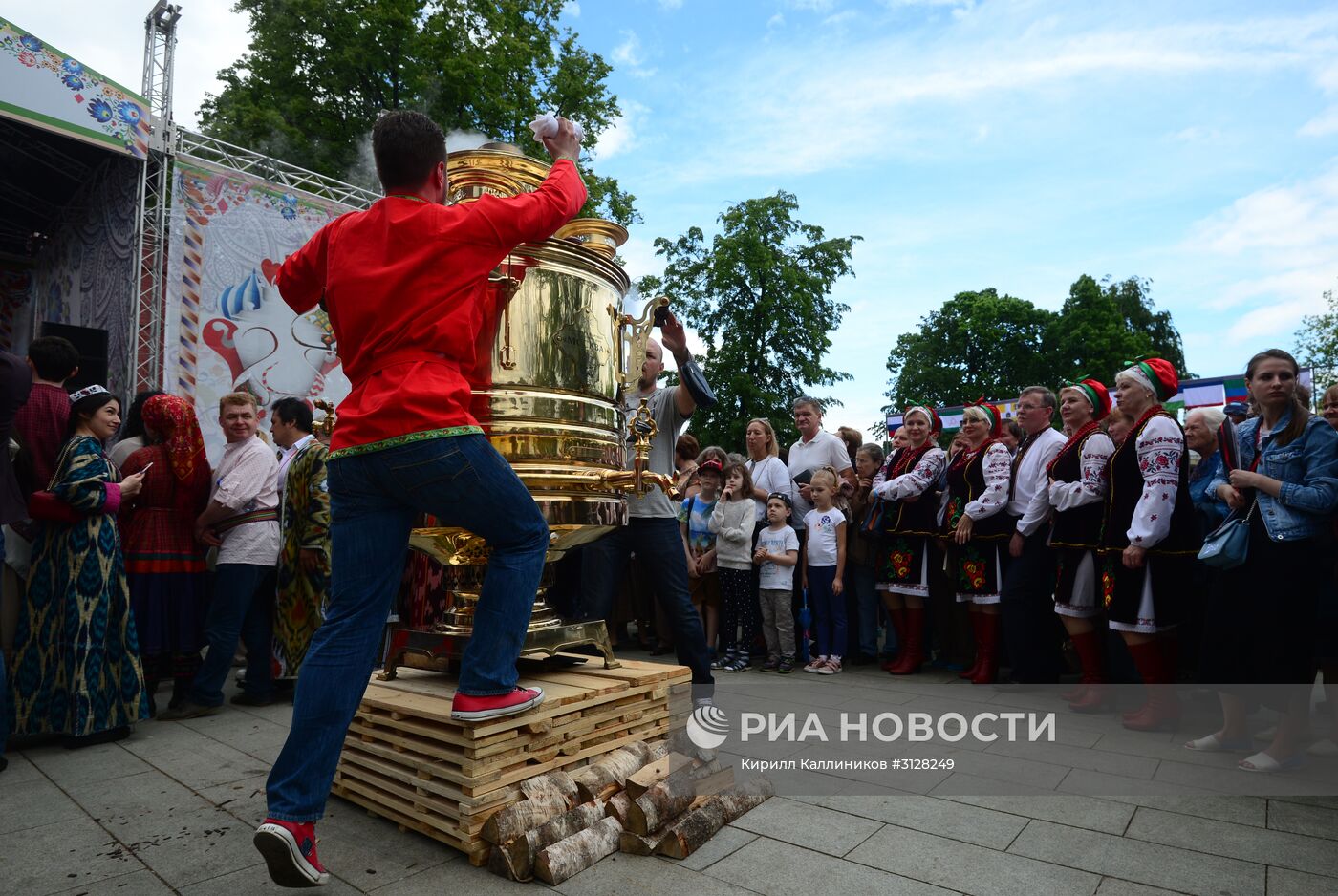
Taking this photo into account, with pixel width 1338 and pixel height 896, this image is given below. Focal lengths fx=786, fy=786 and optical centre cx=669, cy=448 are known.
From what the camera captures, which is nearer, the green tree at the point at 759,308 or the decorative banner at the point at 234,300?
the decorative banner at the point at 234,300

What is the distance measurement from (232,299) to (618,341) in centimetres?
913

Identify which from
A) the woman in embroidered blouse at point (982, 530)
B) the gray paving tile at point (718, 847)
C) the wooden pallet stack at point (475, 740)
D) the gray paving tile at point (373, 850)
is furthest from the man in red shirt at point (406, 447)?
the woman in embroidered blouse at point (982, 530)

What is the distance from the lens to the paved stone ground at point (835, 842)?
7.41ft

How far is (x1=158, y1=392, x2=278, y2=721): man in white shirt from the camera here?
463 cm

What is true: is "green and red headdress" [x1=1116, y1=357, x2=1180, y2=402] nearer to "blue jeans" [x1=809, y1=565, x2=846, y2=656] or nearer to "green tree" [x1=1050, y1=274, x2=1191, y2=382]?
"blue jeans" [x1=809, y1=565, x2=846, y2=656]

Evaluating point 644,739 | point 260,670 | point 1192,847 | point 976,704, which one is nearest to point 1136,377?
point 976,704

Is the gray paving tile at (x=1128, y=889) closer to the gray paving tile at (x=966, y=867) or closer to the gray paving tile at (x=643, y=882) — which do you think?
the gray paving tile at (x=966, y=867)

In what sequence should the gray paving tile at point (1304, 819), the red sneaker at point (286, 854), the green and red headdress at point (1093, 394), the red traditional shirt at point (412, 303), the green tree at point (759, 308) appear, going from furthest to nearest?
the green tree at point (759, 308) → the green and red headdress at point (1093, 394) → the gray paving tile at point (1304, 819) → the red traditional shirt at point (412, 303) → the red sneaker at point (286, 854)

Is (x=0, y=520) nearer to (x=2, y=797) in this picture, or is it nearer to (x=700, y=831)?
(x=2, y=797)

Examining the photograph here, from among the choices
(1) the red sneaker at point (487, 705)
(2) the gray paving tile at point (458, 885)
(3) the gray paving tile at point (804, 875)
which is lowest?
(3) the gray paving tile at point (804, 875)

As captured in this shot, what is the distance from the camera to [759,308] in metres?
23.3

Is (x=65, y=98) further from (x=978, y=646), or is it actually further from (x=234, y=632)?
(x=978, y=646)

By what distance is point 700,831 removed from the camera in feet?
8.30

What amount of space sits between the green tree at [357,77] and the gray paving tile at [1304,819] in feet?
57.1
